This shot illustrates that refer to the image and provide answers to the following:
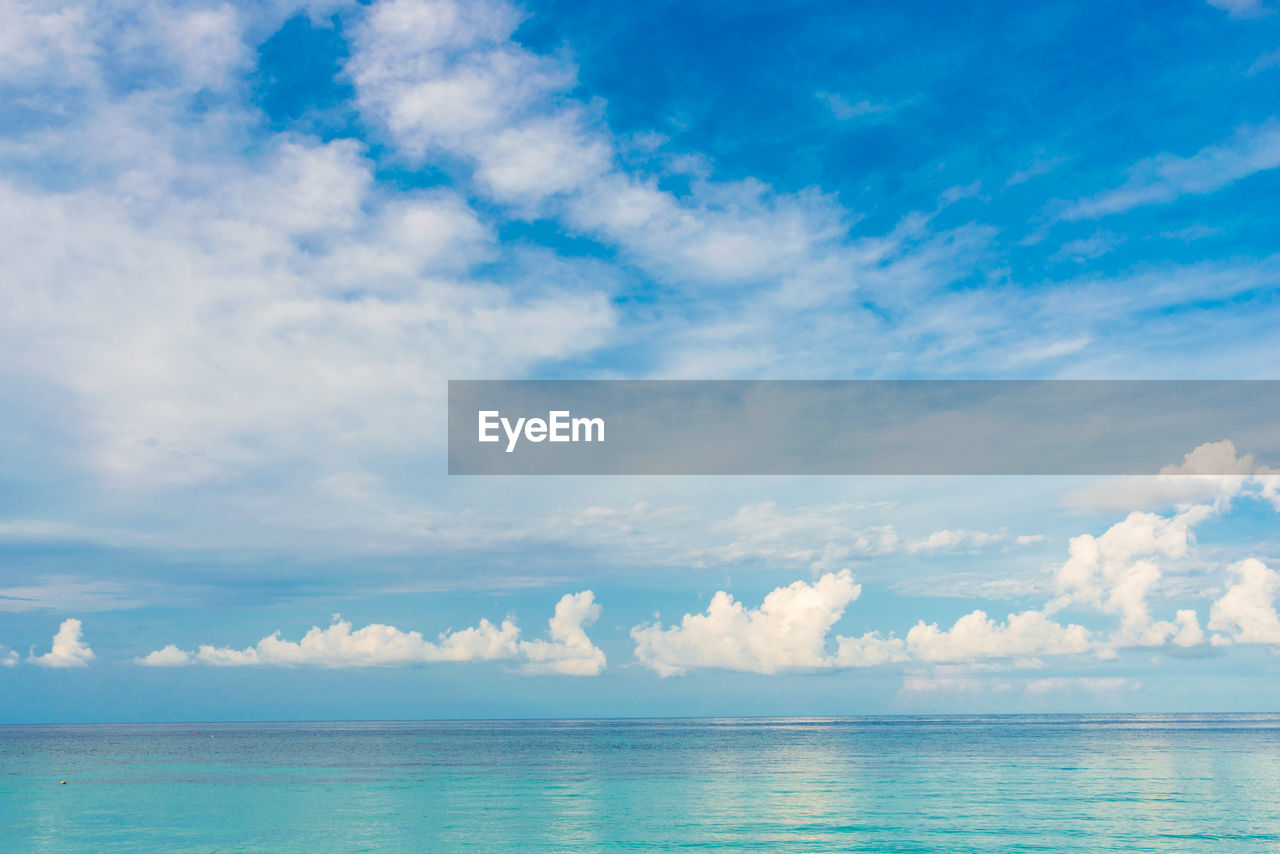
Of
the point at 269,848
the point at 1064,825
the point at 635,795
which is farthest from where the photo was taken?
the point at 635,795

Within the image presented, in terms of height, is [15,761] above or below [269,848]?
below

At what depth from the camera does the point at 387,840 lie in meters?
49.5

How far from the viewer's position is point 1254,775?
7975 cm

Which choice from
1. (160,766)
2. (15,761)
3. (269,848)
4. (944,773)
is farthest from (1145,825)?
(15,761)

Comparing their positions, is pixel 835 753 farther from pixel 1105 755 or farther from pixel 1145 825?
pixel 1145 825

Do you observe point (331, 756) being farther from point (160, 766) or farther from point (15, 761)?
point (15, 761)

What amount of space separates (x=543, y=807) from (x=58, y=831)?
29.1 metres

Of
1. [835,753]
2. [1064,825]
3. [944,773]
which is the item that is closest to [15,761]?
[835,753]

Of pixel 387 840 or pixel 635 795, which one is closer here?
pixel 387 840

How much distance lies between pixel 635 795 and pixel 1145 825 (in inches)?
1343

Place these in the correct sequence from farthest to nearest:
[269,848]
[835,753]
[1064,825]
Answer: [835,753], [1064,825], [269,848]

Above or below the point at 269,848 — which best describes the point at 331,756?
below

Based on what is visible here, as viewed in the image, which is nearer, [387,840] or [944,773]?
[387,840]

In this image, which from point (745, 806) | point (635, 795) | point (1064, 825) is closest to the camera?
point (1064, 825)
